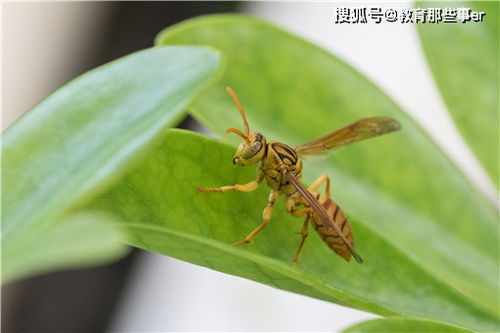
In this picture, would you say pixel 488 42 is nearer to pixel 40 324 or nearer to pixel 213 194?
pixel 213 194

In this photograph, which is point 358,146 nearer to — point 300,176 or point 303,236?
point 300,176

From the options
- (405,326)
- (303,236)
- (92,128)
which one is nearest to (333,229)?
(303,236)

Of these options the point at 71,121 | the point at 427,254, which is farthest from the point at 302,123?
the point at 71,121

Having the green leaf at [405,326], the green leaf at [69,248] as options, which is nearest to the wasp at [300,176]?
the green leaf at [405,326]

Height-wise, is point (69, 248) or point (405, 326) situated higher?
point (69, 248)

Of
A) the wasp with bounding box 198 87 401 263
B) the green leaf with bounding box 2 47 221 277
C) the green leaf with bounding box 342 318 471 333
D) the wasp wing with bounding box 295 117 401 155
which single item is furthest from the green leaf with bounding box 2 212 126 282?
the wasp wing with bounding box 295 117 401 155

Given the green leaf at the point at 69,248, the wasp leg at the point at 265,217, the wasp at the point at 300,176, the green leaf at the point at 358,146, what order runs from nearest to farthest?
the green leaf at the point at 69,248 → the wasp leg at the point at 265,217 → the wasp at the point at 300,176 → the green leaf at the point at 358,146

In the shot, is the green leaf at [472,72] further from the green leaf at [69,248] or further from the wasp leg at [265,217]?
the green leaf at [69,248]
